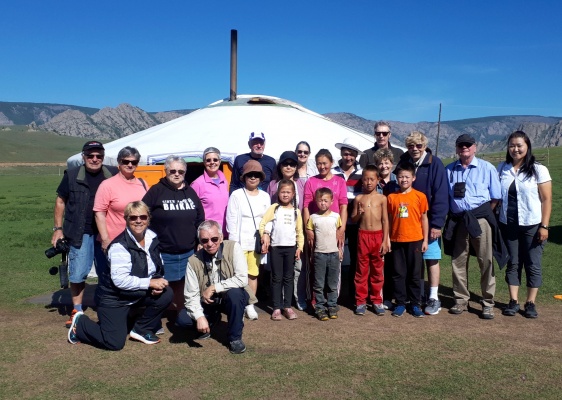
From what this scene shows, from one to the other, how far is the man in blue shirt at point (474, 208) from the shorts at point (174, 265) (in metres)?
2.23

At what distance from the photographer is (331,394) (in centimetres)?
296

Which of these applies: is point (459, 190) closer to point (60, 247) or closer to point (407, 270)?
point (407, 270)

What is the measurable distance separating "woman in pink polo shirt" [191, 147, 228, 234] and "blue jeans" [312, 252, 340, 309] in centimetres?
94

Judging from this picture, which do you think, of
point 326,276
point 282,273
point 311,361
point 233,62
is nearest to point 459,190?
point 326,276

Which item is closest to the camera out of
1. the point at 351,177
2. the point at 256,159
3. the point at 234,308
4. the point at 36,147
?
the point at 234,308

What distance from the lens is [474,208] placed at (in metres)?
4.32

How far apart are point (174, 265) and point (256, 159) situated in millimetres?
1361

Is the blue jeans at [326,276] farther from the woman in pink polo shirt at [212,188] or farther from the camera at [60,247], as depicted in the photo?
the camera at [60,247]

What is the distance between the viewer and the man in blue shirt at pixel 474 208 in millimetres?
4305

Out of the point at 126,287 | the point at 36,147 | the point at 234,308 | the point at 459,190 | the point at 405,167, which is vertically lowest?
the point at 234,308

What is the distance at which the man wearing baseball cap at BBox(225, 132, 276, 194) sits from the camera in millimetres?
4816

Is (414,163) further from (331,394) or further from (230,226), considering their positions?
(331,394)

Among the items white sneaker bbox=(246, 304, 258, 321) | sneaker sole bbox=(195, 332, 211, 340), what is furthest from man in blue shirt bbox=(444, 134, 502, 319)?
sneaker sole bbox=(195, 332, 211, 340)

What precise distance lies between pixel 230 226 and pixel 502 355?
228 cm
